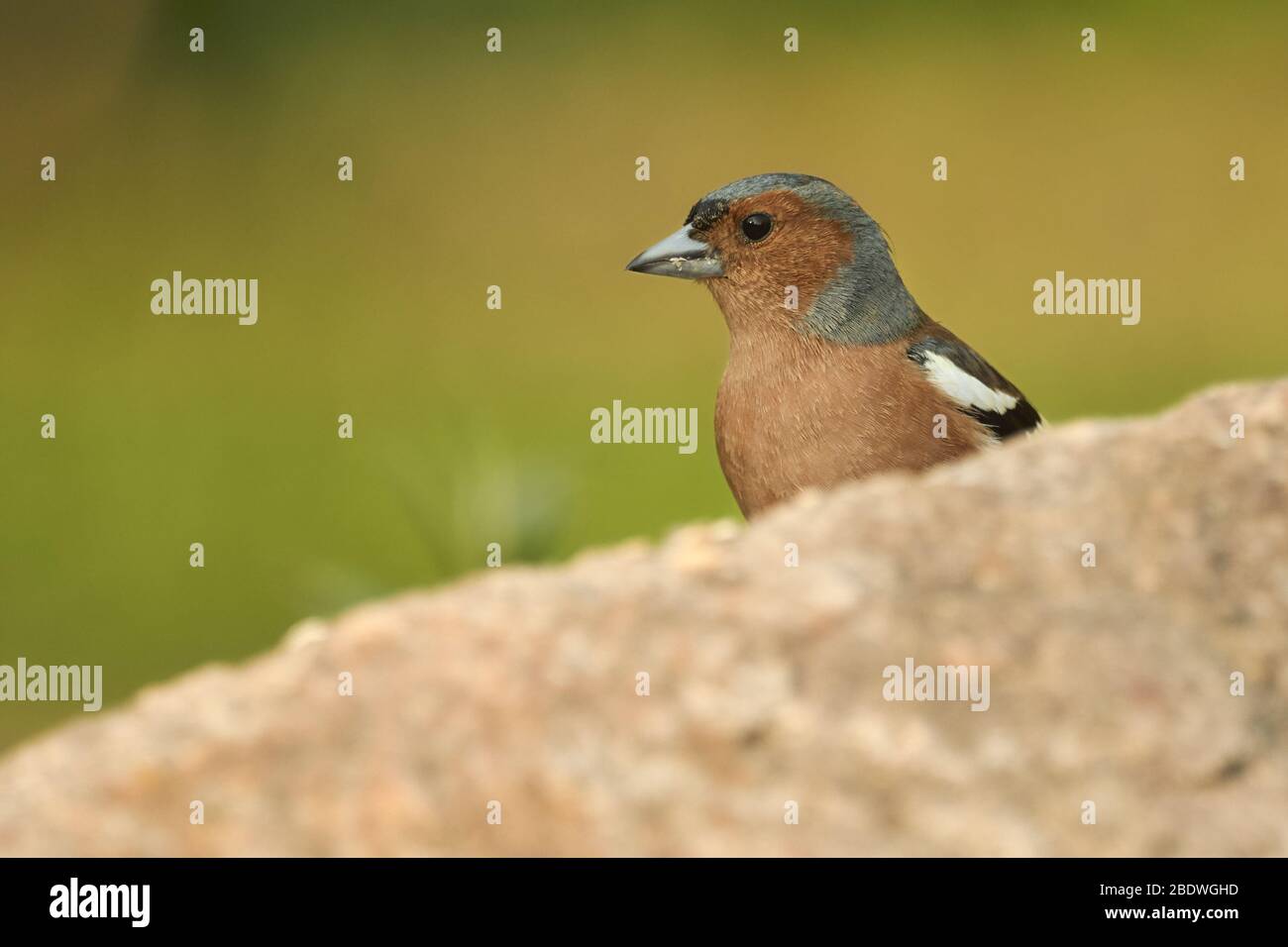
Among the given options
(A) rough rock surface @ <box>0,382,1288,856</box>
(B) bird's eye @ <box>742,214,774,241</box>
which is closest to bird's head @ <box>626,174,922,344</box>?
(B) bird's eye @ <box>742,214,774,241</box>

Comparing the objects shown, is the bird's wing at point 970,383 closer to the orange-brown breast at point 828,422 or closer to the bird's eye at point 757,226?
the orange-brown breast at point 828,422

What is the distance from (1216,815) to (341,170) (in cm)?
895

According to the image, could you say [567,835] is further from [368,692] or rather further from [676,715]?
[368,692]

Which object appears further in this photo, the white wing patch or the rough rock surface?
the white wing patch

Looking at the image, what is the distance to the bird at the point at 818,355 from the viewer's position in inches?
160

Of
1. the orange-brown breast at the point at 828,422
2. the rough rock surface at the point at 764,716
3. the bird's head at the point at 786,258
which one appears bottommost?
the rough rock surface at the point at 764,716

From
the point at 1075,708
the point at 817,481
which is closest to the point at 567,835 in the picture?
the point at 1075,708

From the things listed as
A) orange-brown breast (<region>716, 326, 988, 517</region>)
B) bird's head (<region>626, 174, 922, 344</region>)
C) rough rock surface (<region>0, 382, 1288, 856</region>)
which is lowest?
rough rock surface (<region>0, 382, 1288, 856</region>)

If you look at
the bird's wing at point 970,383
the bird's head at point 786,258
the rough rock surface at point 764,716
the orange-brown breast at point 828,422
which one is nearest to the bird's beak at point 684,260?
the bird's head at point 786,258

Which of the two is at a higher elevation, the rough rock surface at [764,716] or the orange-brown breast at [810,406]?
the orange-brown breast at [810,406]

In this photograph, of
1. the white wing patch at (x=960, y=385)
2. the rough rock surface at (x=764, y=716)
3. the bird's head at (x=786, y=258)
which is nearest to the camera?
the rough rock surface at (x=764, y=716)

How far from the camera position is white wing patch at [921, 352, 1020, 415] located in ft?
13.8

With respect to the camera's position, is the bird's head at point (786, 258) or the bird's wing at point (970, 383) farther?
the bird's head at point (786, 258)

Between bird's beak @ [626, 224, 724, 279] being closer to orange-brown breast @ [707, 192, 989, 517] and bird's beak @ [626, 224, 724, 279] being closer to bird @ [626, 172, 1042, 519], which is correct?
bird @ [626, 172, 1042, 519]
